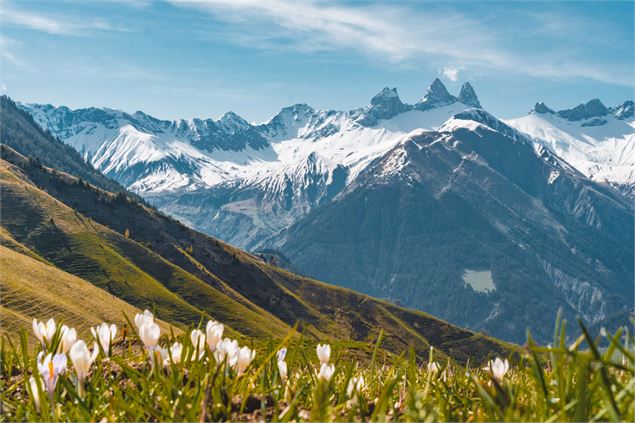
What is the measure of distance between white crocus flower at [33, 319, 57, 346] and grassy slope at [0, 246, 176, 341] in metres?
102

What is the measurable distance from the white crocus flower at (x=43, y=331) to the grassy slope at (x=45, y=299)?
101797 mm

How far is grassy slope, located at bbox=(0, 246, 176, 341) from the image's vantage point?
11412 centimetres

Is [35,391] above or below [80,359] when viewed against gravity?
below

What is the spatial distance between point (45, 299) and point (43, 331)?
133 m

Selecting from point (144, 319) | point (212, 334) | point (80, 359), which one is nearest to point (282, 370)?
point (212, 334)

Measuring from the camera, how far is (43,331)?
199 inches

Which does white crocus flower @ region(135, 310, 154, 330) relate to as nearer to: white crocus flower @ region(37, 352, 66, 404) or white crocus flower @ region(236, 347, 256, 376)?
white crocus flower @ region(236, 347, 256, 376)

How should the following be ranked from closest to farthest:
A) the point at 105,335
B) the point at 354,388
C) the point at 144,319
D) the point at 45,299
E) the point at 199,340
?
the point at 354,388 → the point at 144,319 → the point at 199,340 → the point at 105,335 → the point at 45,299

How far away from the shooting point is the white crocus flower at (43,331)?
16.1ft

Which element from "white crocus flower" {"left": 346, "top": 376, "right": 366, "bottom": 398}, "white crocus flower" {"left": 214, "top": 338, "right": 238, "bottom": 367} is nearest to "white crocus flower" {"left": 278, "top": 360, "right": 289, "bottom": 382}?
"white crocus flower" {"left": 214, "top": 338, "right": 238, "bottom": 367}

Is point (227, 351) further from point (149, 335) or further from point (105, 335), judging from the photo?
point (105, 335)

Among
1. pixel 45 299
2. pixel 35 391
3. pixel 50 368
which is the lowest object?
pixel 45 299

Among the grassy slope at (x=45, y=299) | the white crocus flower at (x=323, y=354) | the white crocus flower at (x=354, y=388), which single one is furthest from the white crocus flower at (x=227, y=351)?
the grassy slope at (x=45, y=299)

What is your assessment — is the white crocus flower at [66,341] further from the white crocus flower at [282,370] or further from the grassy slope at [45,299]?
the grassy slope at [45,299]
